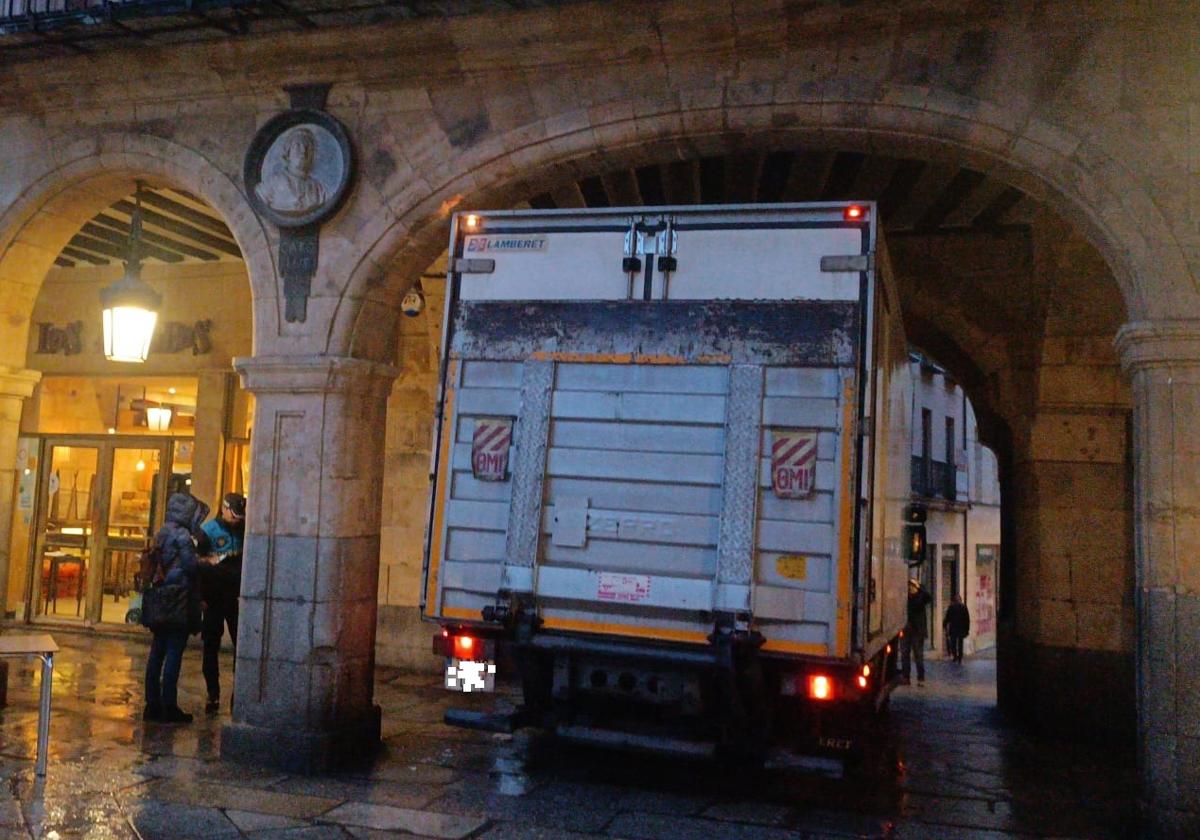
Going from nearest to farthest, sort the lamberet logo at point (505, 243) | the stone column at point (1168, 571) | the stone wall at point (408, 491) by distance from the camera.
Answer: the stone column at point (1168, 571) < the lamberet logo at point (505, 243) < the stone wall at point (408, 491)

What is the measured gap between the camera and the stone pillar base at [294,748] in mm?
6270

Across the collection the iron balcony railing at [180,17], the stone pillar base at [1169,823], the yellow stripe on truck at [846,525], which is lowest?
the stone pillar base at [1169,823]

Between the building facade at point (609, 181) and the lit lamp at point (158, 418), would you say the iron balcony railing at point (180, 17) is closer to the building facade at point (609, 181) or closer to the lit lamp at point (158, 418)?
the building facade at point (609, 181)

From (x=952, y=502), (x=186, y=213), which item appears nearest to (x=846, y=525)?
(x=186, y=213)

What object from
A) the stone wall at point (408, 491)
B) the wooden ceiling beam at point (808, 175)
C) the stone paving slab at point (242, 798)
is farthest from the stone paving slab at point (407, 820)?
the wooden ceiling beam at point (808, 175)

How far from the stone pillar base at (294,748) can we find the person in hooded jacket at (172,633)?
123 cm

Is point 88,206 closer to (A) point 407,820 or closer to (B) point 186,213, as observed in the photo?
(B) point 186,213

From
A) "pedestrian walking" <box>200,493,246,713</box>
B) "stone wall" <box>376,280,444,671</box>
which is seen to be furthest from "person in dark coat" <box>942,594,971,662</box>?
"pedestrian walking" <box>200,493,246,713</box>

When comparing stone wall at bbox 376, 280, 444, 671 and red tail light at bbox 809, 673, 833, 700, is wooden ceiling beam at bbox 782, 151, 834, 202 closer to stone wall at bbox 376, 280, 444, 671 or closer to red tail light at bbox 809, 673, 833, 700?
stone wall at bbox 376, 280, 444, 671

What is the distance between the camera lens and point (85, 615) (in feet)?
38.7

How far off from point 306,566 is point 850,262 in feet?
12.5

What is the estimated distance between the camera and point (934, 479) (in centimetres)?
2202

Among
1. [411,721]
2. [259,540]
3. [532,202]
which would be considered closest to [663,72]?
[532,202]

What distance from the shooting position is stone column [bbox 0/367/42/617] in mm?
7865
